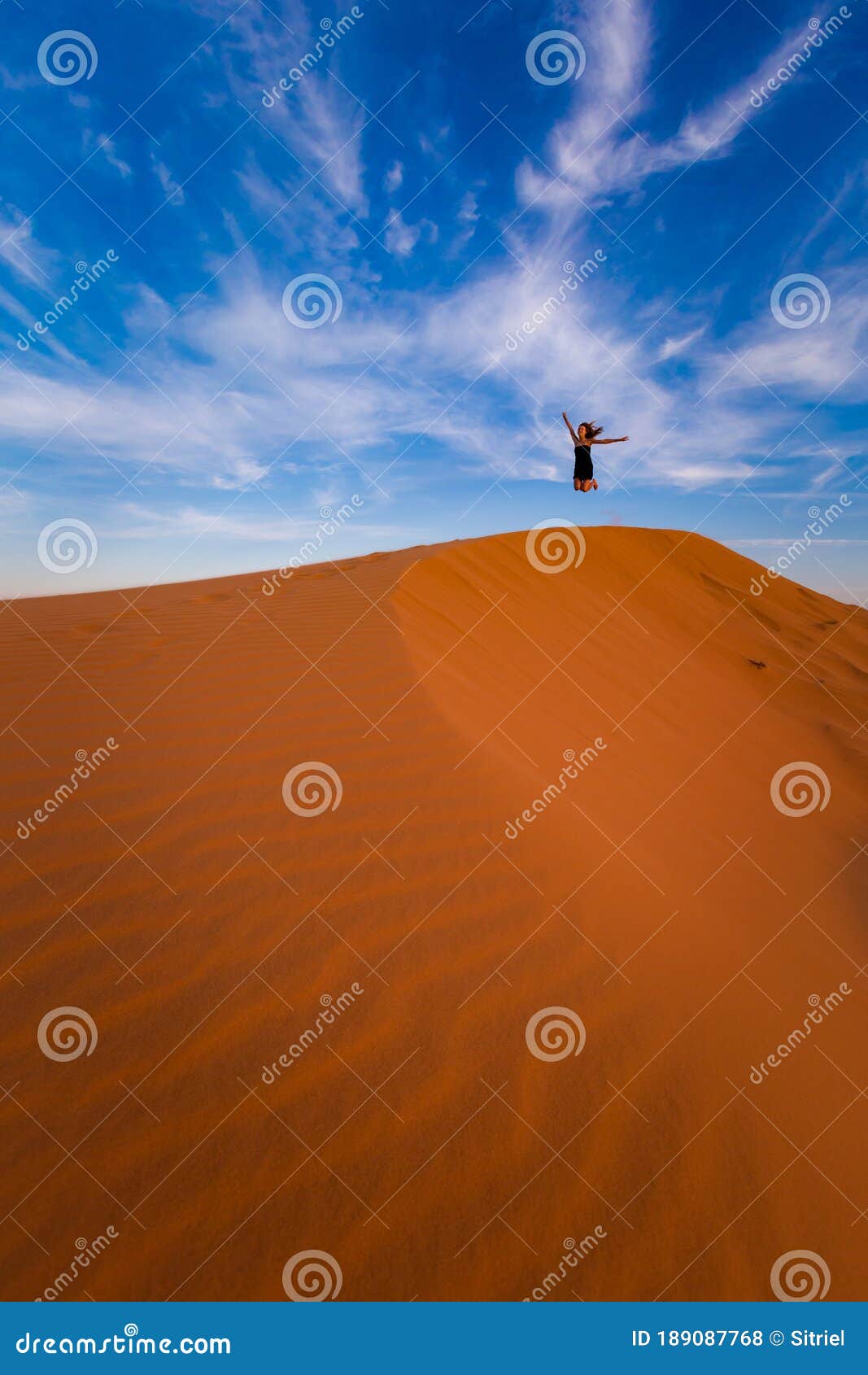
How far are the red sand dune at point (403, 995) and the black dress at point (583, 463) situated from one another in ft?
13.1

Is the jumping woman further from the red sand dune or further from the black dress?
the red sand dune

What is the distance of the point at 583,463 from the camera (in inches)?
A: 297

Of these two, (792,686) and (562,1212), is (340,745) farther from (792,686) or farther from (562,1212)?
(792,686)

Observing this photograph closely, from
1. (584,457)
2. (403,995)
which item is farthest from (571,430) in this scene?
(403,995)

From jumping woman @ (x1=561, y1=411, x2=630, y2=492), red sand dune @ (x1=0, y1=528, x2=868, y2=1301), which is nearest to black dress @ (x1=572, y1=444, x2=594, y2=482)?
jumping woman @ (x1=561, y1=411, x2=630, y2=492)

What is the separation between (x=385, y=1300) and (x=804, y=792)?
5.30 m

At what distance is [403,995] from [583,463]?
6.92 metres

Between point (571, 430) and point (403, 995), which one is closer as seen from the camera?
point (403, 995)

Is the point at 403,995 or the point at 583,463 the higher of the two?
the point at 583,463

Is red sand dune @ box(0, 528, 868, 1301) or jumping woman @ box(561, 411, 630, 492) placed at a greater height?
jumping woman @ box(561, 411, 630, 492)

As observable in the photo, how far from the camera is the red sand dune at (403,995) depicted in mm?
1703

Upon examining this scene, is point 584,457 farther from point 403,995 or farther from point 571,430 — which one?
point 403,995

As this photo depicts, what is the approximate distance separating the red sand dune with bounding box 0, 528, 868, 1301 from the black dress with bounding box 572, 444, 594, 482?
4.00 meters

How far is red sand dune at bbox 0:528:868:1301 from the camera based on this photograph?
1.70 m
